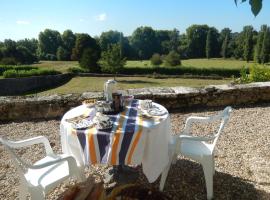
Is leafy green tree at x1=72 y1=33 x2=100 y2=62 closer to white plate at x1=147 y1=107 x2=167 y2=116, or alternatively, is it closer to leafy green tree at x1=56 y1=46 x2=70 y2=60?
leafy green tree at x1=56 y1=46 x2=70 y2=60

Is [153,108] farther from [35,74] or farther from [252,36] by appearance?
[252,36]

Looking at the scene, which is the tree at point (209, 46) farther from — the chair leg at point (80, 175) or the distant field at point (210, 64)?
the chair leg at point (80, 175)

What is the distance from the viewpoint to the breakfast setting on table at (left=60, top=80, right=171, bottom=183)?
2670 millimetres

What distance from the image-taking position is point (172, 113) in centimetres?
562

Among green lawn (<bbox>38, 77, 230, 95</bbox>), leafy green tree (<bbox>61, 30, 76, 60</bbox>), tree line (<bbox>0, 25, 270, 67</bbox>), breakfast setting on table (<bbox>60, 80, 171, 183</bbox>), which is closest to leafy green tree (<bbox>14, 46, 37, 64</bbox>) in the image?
tree line (<bbox>0, 25, 270, 67</bbox>)

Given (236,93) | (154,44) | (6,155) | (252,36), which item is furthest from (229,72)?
(6,155)

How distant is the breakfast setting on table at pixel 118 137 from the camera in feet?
8.76

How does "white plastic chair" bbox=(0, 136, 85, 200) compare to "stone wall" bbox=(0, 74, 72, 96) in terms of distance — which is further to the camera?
"stone wall" bbox=(0, 74, 72, 96)

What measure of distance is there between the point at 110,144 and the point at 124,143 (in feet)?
0.39

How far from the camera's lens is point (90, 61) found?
34719 millimetres

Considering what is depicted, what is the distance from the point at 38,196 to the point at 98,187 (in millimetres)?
1094

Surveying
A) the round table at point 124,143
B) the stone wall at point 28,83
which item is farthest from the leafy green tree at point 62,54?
the round table at point 124,143

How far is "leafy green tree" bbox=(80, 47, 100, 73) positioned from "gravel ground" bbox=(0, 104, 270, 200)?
29771mm

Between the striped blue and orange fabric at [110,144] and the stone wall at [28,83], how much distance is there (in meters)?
26.7
